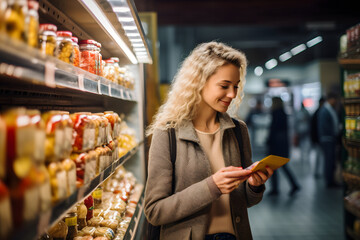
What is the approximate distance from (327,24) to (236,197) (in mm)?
5912

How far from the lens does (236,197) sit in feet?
5.48

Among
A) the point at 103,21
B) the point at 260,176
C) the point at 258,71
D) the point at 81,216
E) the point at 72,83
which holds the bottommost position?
the point at 81,216

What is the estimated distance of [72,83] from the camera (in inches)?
44.4

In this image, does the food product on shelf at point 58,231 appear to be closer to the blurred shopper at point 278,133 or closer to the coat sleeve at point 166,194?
the coat sleeve at point 166,194

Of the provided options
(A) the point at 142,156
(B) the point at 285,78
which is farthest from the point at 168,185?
(B) the point at 285,78

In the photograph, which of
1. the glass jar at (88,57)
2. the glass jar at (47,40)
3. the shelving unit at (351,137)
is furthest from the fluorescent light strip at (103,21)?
the shelving unit at (351,137)

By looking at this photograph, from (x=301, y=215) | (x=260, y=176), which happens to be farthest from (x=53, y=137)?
(x=301, y=215)

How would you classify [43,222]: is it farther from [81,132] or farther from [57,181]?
[81,132]

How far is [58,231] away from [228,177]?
84cm

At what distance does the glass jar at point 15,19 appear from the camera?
730mm

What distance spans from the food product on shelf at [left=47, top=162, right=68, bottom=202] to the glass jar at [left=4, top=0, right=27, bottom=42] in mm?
387

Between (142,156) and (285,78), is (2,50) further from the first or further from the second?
(285,78)

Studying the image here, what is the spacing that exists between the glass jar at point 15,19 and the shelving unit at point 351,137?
2.93 meters

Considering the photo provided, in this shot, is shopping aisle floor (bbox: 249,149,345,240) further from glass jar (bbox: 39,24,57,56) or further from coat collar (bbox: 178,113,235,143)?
glass jar (bbox: 39,24,57,56)
